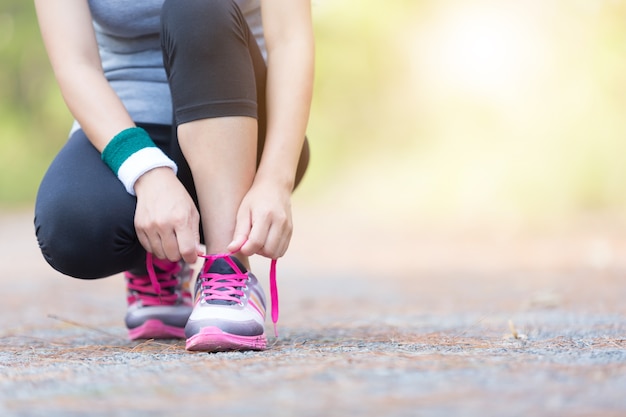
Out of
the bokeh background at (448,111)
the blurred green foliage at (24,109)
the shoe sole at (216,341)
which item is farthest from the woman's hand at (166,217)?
the blurred green foliage at (24,109)

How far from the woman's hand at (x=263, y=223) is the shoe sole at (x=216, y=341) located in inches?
5.2

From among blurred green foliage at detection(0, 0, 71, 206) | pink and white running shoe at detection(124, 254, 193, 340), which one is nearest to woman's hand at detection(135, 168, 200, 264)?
pink and white running shoe at detection(124, 254, 193, 340)

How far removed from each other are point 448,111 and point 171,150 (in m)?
8.22

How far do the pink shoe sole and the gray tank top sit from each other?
38cm

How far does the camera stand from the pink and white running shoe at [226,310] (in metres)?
1.30

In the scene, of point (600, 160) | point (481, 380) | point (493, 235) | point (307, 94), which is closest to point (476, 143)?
point (600, 160)

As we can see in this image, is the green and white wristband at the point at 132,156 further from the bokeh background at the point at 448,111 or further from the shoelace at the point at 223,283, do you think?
the bokeh background at the point at 448,111

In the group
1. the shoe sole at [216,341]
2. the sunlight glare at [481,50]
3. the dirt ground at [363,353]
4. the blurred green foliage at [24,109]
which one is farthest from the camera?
Answer: the blurred green foliage at [24,109]

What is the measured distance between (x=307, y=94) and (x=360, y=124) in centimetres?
1044

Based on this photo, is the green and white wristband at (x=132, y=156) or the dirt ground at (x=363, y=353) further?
the green and white wristband at (x=132, y=156)

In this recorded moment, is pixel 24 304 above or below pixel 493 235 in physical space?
below

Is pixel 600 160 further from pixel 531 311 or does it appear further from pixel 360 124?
pixel 531 311

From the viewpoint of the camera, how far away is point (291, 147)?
1.46 meters

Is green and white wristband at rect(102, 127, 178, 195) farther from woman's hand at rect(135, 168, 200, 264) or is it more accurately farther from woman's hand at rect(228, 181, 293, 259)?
woman's hand at rect(228, 181, 293, 259)
